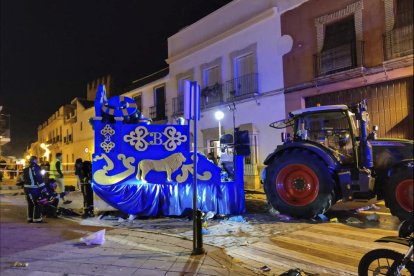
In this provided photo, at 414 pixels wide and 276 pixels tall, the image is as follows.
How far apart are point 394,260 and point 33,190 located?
773 centimetres

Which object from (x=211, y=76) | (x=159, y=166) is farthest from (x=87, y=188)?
(x=211, y=76)

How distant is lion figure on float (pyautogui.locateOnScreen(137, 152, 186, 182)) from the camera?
28.0 feet

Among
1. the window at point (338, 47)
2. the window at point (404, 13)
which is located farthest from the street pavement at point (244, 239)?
the window at point (404, 13)

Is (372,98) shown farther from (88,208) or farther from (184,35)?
(184,35)

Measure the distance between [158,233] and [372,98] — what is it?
14.6 feet

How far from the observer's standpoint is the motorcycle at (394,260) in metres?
3.18

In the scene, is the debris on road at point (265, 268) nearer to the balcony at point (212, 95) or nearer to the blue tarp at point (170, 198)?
the blue tarp at point (170, 198)

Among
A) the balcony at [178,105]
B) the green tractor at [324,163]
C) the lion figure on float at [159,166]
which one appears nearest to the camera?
the green tractor at [324,163]

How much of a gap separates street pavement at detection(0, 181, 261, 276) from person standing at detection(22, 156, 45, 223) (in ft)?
3.00

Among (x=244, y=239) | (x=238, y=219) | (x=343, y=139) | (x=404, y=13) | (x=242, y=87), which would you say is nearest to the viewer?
(x=404, y=13)

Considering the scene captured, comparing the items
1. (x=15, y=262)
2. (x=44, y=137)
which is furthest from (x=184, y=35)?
(x=44, y=137)

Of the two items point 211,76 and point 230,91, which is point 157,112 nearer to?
point 211,76

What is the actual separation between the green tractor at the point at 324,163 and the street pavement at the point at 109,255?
2.26m

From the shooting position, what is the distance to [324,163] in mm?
6883
